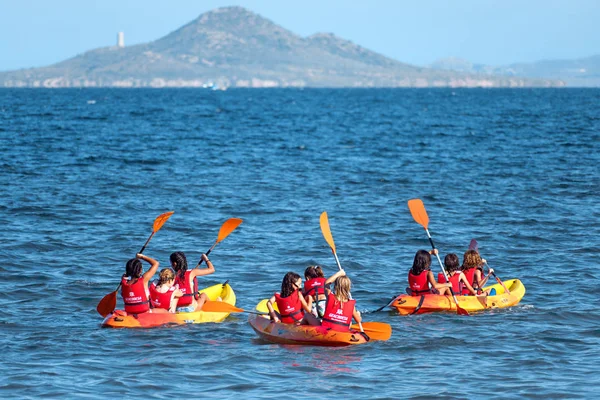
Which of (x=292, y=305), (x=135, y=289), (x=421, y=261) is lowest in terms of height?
(x=292, y=305)

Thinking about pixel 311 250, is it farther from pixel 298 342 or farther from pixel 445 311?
pixel 298 342

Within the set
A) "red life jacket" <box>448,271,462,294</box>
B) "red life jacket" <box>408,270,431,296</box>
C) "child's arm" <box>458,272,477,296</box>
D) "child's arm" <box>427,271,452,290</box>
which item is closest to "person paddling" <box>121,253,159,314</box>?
"red life jacket" <box>408,270,431,296</box>

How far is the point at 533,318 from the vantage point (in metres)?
14.1

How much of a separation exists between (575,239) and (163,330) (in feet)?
38.7

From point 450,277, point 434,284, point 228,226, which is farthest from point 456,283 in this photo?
point 228,226

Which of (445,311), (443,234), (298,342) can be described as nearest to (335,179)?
(443,234)

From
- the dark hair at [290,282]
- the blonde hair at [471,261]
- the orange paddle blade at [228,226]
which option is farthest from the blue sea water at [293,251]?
the orange paddle blade at [228,226]

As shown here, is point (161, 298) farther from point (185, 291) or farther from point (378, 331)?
point (378, 331)

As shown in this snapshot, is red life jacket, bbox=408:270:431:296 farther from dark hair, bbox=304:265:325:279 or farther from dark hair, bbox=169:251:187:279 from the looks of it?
dark hair, bbox=169:251:187:279

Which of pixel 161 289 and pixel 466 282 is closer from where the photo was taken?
pixel 161 289

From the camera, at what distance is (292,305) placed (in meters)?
12.7

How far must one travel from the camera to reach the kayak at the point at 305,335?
1218 centimetres

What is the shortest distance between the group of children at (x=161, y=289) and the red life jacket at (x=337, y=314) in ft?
8.63

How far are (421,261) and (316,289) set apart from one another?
2212 millimetres
